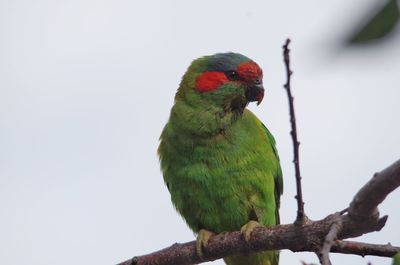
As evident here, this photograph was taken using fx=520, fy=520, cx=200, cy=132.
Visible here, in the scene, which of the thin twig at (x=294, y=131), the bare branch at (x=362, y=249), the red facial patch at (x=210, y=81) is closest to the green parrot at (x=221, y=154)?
the red facial patch at (x=210, y=81)

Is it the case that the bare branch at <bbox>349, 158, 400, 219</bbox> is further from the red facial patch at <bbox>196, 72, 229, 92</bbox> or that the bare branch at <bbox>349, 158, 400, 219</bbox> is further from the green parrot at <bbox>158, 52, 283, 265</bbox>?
the red facial patch at <bbox>196, 72, 229, 92</bbox>

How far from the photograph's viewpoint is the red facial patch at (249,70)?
452 cm

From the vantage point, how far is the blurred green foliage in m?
0.36

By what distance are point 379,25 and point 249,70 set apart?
13.7 ft

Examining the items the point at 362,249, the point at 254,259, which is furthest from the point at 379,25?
the point at 254,259

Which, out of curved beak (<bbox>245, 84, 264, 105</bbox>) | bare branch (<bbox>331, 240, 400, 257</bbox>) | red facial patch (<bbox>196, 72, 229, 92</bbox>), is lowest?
bare branch (<bbox>331, 240, 400, 257</bbox>)

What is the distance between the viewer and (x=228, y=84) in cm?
457

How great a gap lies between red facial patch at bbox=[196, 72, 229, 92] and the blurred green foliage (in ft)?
13.8

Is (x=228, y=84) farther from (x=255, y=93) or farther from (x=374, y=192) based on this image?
(x=374, y=192)

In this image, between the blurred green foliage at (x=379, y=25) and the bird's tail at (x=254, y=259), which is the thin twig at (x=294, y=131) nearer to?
the blurred green foliage at (x=379, y=25)

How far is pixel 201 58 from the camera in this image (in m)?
4.93

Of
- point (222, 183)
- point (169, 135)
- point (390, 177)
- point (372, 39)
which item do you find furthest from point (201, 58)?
point (372, 39)

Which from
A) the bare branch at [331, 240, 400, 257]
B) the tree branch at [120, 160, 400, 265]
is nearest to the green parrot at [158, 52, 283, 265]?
the tree branch at [120, 160, 400, 265]

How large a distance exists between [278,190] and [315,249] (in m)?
1.97
